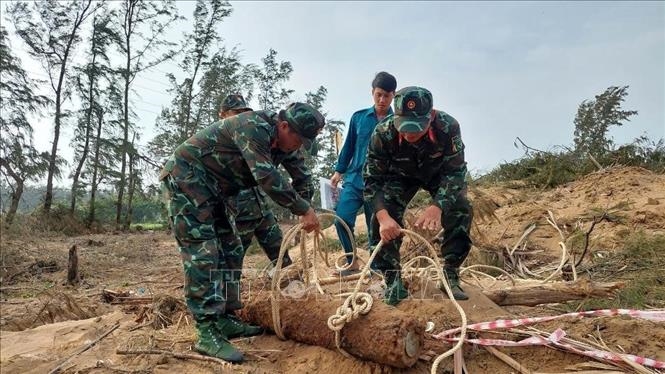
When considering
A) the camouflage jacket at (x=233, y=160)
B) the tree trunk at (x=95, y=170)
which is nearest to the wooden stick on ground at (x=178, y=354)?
the camouflage jacket at (x=233, y=160)

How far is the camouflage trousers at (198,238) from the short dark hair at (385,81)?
188 centimetres

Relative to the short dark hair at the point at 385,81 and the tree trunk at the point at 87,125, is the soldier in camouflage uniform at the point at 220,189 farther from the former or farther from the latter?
the tree trunk at the point at 87,125

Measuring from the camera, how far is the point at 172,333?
3.19 meters

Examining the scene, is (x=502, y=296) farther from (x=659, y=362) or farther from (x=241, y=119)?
(x=241, y=119)

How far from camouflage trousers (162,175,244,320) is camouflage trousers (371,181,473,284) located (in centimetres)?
101

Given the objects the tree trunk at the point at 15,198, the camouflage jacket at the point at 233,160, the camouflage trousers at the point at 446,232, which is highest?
the tree trunk at the point at 15,198

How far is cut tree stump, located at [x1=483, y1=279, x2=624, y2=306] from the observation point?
3.16 meters

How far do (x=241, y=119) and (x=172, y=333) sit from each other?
142 cm

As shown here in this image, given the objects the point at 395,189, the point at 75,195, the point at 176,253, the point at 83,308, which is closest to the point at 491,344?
the point at 395,189

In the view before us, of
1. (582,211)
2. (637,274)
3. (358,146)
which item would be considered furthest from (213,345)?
(582,211)

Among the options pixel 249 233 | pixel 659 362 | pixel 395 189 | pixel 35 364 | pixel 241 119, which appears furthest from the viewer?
pixel 249 233

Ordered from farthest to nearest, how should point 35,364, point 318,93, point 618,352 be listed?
1. point 318,93
2. point 35,364
3. point 618,352

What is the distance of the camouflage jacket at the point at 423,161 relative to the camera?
3.12 meters

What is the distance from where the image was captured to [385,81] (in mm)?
4297
